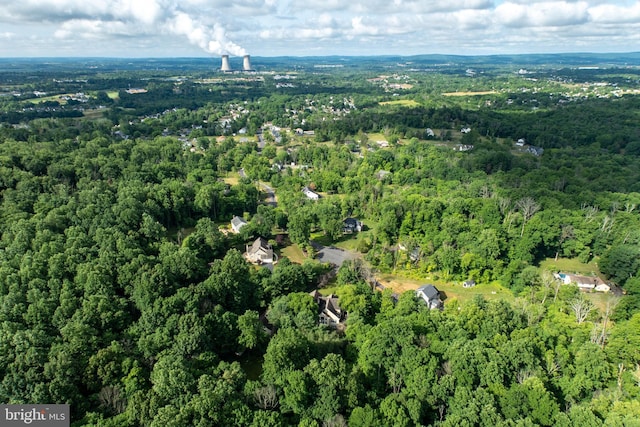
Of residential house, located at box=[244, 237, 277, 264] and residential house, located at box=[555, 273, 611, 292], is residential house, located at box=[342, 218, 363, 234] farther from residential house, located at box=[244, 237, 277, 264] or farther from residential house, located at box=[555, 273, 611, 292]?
residential house, located at box=[555, 273, 611, 292]

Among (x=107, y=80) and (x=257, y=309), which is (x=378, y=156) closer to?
(x=257, y=309)

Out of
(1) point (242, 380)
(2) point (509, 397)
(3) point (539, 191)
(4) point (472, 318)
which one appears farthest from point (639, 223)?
(1) point (242, 380)

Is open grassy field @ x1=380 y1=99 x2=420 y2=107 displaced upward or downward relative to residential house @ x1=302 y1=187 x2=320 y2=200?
upward

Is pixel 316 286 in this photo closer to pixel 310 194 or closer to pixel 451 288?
pixel 451 288

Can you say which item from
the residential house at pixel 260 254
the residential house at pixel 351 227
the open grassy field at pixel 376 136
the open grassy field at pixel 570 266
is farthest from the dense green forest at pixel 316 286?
the open grassy field at pixel 376 136

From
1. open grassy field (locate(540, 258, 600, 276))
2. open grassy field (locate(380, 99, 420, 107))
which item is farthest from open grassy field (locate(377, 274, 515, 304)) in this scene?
open grassy field (locate(380, 99, 420, 107))
